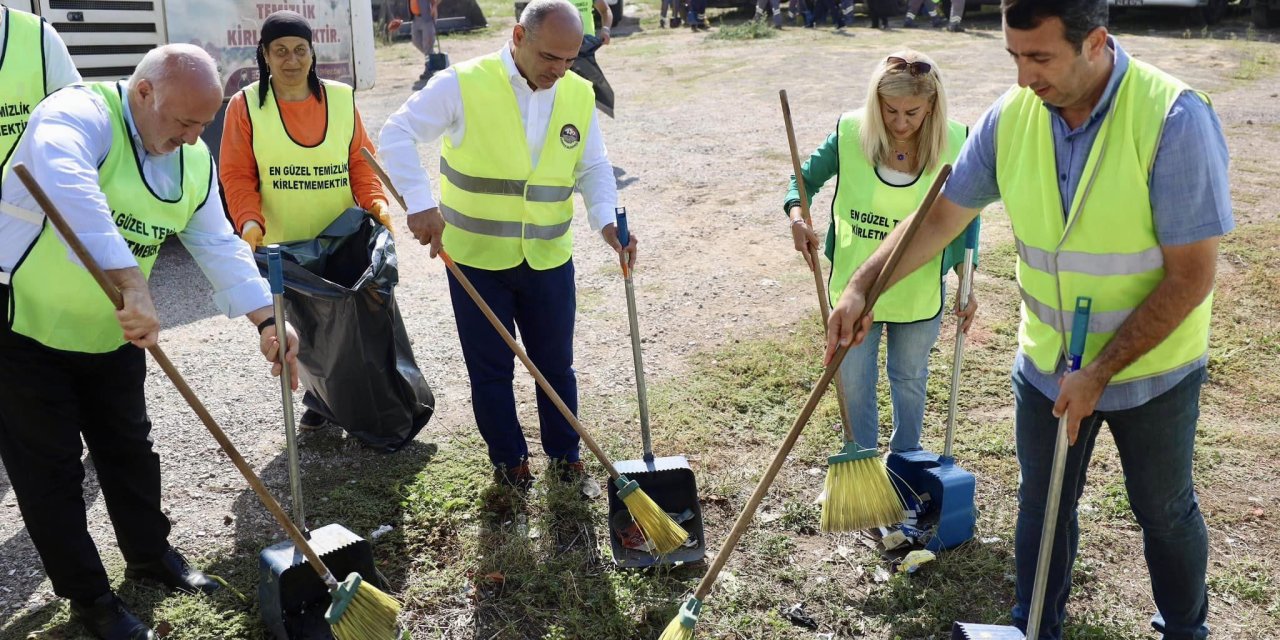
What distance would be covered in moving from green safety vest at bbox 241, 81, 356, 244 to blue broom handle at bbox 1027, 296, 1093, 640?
2.87 meters

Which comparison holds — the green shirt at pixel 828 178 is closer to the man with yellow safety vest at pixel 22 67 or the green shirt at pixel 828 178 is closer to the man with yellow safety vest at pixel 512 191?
the man with yellow safety vest at pixel 512 191

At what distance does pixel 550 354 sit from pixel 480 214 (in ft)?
2.08

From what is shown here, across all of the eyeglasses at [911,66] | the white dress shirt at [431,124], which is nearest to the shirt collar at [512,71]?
the white dress shirt at [431,124]

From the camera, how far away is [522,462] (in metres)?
4.11

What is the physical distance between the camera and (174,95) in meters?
2.78

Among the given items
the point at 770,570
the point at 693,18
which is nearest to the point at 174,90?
the point at 770,570

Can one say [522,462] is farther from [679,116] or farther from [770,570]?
[679,116]

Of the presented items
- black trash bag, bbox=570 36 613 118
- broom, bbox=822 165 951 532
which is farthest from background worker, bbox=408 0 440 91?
broom, bbox=822 165 951 532

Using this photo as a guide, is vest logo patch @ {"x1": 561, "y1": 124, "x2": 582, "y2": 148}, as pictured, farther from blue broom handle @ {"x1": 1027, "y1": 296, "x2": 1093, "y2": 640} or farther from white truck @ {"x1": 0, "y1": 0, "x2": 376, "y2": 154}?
white truck @ {"x1": 0, "y1": 0, "x2": 376, "y2": 154}

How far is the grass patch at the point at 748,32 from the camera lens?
52.4 ft

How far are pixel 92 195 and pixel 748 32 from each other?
1440 cm

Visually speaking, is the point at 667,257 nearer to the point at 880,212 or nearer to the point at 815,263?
the point at 815,263

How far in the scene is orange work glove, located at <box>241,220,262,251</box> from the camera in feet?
13.0

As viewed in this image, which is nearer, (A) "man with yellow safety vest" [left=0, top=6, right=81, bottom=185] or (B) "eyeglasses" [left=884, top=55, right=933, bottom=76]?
(B) "eyeglasses" [left=884, top=55, right=933, bottom=76]
